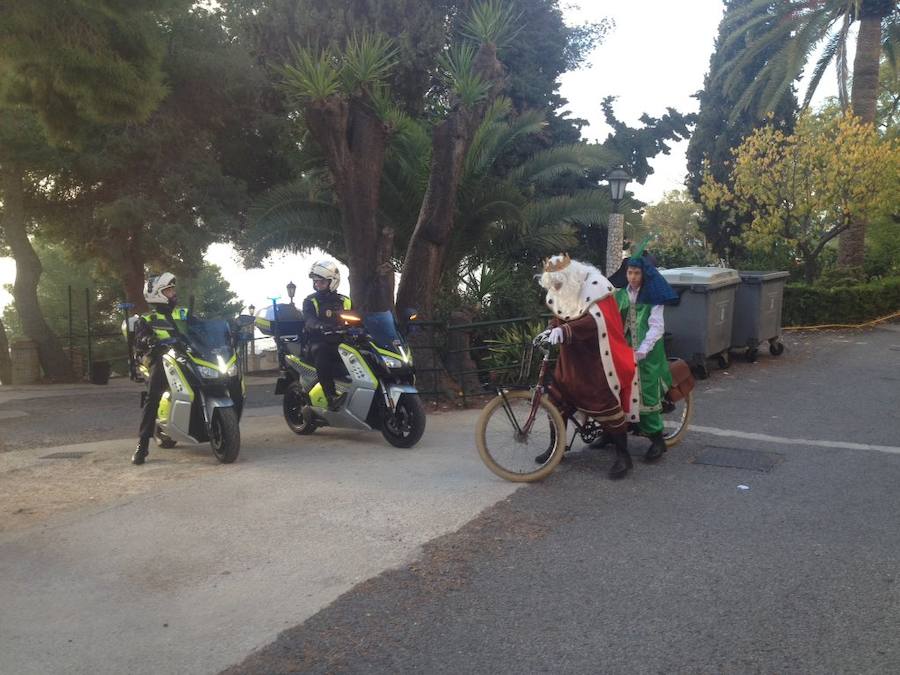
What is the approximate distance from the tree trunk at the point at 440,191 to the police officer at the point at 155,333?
4.61 meters

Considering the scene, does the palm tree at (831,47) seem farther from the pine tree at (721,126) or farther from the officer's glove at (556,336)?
the officer's glove at (556,336)

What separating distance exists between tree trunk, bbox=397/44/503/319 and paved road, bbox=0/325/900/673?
499 cm

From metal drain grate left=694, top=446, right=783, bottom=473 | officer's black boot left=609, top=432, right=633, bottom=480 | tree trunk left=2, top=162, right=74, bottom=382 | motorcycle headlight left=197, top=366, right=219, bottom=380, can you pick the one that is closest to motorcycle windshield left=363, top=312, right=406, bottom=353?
motorcycle headlight left=197, top=366, right=219, bottom=380

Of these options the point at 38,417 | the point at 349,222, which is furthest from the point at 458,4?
the point at 38,417

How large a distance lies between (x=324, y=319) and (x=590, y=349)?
276cm

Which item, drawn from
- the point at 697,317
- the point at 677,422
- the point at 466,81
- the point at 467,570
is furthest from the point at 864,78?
the point at 467,570

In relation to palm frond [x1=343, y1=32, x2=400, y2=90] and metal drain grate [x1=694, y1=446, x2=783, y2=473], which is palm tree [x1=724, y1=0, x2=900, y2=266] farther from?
metal drain grate [x1=694, y1=446, x2=783, y2=473]

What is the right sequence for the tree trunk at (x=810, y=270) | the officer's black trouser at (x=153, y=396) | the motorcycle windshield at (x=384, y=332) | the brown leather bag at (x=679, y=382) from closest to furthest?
the brown leather bag at (x=679, y=382) < the officer's black trouser at (x=153, y=396) < the motorcycle windshield at (x=384, y=332) < the tree trunk at (x=810, y=270)

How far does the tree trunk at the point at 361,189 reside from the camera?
1125 centimetres

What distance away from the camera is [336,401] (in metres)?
7.96

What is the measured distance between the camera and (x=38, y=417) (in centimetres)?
1180

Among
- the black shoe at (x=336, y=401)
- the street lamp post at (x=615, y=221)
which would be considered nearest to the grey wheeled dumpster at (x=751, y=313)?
the street lamp post at (x=615, y=221)

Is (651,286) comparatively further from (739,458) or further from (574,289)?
(739,458)

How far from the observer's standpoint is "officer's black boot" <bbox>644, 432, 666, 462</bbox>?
6828mm
